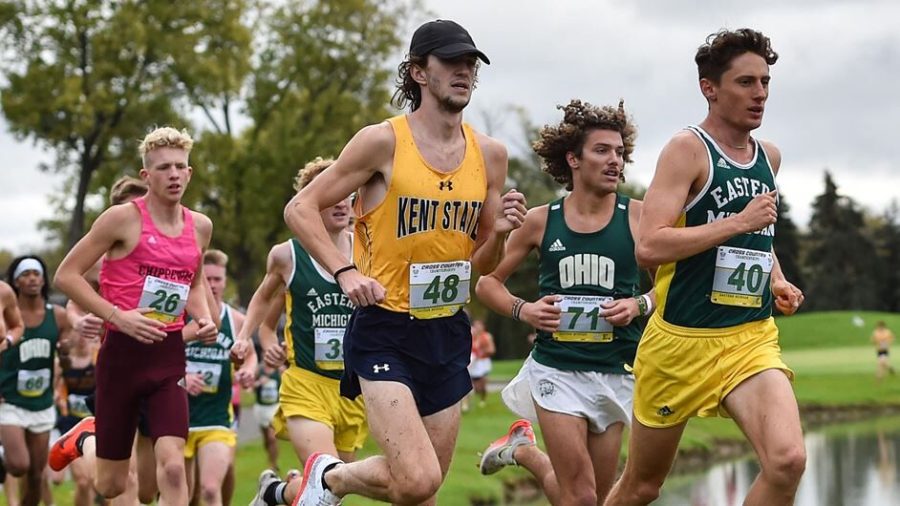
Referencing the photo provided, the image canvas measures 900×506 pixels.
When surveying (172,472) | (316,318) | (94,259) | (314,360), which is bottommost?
(172,472)

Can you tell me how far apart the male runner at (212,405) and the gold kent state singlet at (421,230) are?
3.88m

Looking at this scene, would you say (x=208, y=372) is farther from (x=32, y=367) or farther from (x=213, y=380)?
(x=32, y=367)

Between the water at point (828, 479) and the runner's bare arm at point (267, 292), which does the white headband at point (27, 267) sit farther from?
the water at point (828, 479)

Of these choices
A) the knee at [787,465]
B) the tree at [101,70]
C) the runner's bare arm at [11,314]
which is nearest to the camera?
the knee at [787,465]

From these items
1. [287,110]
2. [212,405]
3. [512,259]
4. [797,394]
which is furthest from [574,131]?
[287,110]

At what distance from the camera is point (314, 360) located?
30.1 feet

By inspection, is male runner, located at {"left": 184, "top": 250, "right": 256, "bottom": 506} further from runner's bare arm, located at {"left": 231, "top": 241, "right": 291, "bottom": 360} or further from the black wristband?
the black wristband

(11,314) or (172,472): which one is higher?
(11,314)

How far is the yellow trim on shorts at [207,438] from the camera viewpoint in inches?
445

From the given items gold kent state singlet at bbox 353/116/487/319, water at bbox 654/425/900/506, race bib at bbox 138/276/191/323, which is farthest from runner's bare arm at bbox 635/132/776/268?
water at bbox 654/425/900/506

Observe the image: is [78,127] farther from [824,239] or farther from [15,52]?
[824,239]

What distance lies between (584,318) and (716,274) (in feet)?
5.43

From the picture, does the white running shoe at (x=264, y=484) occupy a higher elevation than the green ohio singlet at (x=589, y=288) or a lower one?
lower

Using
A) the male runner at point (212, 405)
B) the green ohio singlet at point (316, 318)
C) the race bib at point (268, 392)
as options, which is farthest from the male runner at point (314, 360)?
the race bib at point (268, 392)
